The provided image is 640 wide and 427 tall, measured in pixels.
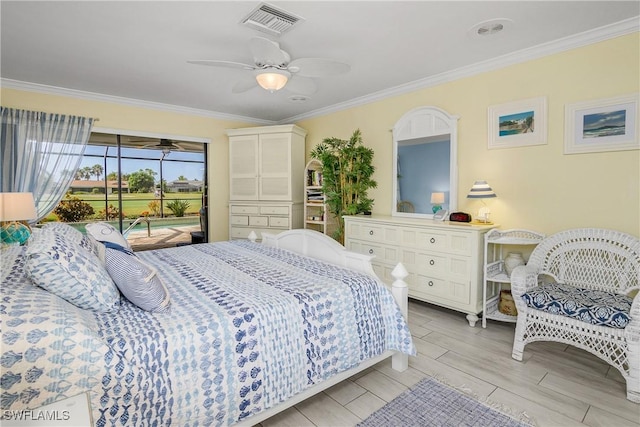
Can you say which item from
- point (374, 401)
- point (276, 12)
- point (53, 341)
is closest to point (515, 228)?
point (374, 401)

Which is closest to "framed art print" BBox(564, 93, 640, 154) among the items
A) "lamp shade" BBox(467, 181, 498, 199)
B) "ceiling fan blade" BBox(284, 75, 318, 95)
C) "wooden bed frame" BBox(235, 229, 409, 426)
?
"lamp shade" BBox(467, 181, 498, 199)

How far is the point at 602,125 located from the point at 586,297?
1412 millimetres

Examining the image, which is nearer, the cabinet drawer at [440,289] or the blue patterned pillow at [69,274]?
the blue patterned pillow at [69,274]

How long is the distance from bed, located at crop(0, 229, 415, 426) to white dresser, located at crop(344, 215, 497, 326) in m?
1.08

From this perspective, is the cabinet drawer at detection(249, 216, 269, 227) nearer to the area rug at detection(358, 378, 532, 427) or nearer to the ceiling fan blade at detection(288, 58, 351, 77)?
the ceiling fan blade at detection(288, 58, 351, 77)

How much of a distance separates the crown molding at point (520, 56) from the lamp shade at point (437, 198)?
1253 millimetres

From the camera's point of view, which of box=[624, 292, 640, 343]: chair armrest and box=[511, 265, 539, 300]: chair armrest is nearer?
box=[624, 292, 640, 343]: chair armrest

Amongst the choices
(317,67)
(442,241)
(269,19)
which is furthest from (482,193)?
(269,19)

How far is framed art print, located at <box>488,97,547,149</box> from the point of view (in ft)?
9.44

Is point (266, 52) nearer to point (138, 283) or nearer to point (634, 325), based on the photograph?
point (138, 283)

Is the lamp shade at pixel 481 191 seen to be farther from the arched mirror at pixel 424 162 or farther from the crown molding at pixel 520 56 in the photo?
the crown molding at pixel 520 56

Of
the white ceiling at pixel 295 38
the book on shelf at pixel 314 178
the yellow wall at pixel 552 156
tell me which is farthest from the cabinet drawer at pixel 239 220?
the yellow wall at pixel 552 156

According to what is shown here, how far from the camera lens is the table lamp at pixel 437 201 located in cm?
358

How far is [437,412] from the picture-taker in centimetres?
182
